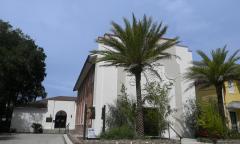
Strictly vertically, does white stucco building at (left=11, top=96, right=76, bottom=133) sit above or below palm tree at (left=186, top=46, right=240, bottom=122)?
below

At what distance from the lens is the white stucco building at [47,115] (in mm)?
41797

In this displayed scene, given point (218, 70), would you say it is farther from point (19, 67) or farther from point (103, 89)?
point (19, 67)

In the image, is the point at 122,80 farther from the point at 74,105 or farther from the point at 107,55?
the point at 74,105

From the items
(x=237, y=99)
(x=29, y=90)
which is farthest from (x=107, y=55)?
(x=29, y=90)

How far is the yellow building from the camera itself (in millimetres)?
25808

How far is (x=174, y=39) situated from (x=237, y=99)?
47.6 ft

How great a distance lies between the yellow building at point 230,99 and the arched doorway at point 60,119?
93.1 feet

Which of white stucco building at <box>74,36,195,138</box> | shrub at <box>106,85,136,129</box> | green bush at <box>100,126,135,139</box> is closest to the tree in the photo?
white stucco building at <box>74,36,195,138</box>

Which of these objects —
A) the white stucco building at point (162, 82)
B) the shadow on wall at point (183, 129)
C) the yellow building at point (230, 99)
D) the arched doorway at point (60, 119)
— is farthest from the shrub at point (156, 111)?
the arched doorway at point (60, 119)

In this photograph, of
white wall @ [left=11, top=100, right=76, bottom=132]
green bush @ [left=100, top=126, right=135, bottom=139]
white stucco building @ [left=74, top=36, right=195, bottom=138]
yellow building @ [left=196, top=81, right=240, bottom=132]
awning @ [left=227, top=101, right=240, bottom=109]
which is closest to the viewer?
green bush @ [left=100, top=126, right=135, bottom=139]

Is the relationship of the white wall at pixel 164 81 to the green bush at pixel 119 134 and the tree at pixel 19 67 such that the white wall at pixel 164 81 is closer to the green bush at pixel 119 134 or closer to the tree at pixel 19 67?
the green bush at pixel 119 134

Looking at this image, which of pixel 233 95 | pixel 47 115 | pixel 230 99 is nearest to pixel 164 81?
pixel 230 99

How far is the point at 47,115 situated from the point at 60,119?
2.83 m

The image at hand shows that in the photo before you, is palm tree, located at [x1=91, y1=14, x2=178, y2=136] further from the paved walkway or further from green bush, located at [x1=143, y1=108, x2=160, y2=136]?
the paved walkway
